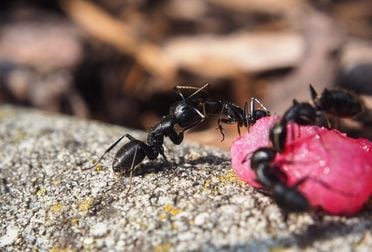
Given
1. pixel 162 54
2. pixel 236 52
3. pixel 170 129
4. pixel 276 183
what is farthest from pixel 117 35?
pixel 276 183

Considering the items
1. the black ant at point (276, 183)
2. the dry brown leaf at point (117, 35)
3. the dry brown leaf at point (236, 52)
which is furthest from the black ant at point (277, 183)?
the dry brown leaf at point (117, 35)

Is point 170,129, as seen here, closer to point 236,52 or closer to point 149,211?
point 149,211

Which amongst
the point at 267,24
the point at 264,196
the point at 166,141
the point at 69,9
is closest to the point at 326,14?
the point at 267,24

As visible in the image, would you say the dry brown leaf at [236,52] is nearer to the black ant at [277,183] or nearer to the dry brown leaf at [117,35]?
the dry brown leaf at [117,35]

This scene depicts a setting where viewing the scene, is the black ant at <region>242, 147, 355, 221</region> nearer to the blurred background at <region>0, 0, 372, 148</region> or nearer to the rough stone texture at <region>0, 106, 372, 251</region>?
the rough stone texture at <region>0, 106, 372, 251</region>

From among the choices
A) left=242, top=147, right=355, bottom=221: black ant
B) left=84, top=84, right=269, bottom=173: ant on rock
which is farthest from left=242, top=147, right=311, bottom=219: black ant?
left=84, top=84, right=269, bottom=173: ant on rock

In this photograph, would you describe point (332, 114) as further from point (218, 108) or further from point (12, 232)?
point (12, 232)
